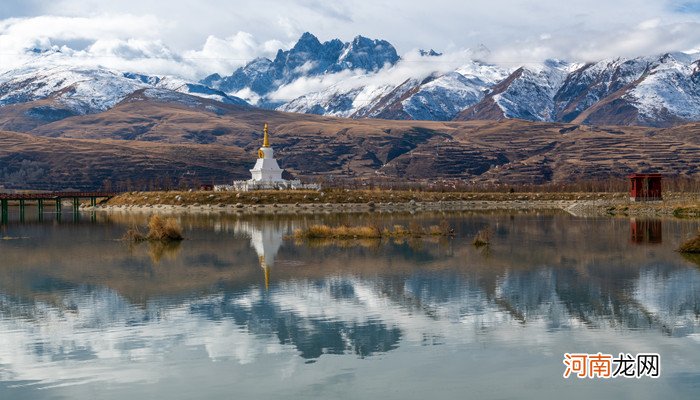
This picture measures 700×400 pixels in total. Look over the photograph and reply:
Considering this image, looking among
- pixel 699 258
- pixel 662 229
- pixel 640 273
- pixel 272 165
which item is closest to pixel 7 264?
pixel 640 273

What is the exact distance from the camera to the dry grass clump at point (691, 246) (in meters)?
55.5

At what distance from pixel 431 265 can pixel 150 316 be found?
21255mm

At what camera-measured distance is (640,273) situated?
45.9m


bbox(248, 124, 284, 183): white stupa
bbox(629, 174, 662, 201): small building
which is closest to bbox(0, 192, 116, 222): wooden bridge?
bbox(248, 124, 284, 183): white stupa

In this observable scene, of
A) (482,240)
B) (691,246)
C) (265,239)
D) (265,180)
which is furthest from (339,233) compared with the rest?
(265,180)

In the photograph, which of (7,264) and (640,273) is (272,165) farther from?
(640,273)

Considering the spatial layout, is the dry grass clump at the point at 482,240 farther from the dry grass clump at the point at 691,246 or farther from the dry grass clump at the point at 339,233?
the dry grass clump at the point at 691,246

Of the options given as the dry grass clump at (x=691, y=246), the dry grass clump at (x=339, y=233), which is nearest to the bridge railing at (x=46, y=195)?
the dry grass clump at (x=339, y=233)

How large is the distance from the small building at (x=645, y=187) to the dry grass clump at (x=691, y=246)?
80.1 metres

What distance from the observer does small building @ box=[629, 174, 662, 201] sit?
134 metres

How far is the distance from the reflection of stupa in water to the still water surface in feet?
1.61

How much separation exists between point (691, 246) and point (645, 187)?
85.4m

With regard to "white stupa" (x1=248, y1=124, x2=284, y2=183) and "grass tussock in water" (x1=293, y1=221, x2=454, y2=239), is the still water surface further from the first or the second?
"white stupa" (x1=248, y1=124, x2=284, y2=183)

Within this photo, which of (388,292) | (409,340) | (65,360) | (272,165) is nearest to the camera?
(65,360)
